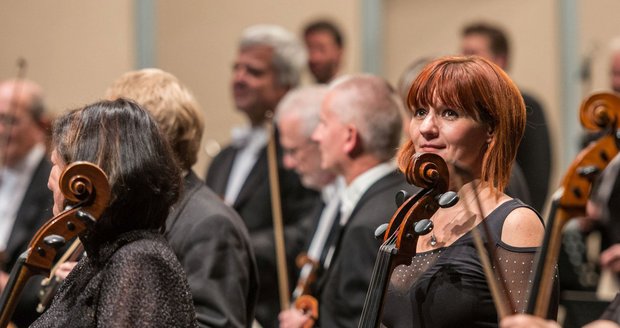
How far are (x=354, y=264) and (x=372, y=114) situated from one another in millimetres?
550

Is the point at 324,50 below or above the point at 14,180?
above

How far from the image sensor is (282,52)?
4.95 metres

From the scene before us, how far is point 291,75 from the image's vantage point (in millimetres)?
4961

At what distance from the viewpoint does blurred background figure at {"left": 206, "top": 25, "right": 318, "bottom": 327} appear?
4.21m

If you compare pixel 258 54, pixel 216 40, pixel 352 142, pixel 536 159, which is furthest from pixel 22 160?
pixel 536 159

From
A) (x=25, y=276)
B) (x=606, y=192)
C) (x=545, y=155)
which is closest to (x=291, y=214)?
(x=545, y=155)

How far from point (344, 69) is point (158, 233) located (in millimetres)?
4483

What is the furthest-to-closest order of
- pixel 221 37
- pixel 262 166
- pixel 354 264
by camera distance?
1. pixel 221 37
2. pixel 262 166
3. pixel 354 264

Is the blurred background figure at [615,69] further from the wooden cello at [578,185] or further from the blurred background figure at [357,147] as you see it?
the wooden cello at [578,185]

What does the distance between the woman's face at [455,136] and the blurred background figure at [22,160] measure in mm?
2503

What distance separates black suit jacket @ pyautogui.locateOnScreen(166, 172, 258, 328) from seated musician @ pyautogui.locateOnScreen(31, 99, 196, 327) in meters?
0.42

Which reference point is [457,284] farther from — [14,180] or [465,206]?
[14,180]

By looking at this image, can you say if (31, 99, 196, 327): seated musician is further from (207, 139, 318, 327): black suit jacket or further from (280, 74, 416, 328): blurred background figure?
(207, 139, 318, 327): black suit jacket

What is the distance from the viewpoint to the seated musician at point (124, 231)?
A: 6.98 feet
